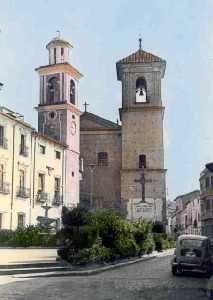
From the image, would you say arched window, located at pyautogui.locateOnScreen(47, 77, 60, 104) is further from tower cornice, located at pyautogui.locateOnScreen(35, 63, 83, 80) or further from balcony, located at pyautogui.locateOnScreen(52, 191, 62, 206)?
balcony, located at pyautogui.locateOnScreen(52, 191, 62, 206)

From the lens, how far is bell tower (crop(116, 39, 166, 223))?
4512 cm

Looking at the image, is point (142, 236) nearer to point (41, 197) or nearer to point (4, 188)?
point (4, 188)

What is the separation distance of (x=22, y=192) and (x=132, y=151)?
12.6m

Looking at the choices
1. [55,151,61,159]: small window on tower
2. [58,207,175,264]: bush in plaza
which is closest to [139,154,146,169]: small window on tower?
[55,151,61,159]: small window on tower

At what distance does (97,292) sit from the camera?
11.9 m

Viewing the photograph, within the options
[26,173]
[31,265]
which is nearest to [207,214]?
[26,173]

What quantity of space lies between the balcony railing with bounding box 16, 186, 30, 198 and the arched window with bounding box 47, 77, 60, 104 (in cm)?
948

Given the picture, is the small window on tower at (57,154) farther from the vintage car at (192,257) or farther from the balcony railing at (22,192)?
the vintage car at (192,257)

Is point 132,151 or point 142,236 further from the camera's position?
point 132,151

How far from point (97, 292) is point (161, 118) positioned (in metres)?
35.6

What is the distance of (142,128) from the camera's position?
46.7m

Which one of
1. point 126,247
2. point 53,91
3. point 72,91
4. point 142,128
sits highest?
point 72,91

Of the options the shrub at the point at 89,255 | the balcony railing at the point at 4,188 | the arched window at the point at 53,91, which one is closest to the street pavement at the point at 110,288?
the shrub at the point at 89,255

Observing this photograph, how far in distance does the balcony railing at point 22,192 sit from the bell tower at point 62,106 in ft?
18.1
